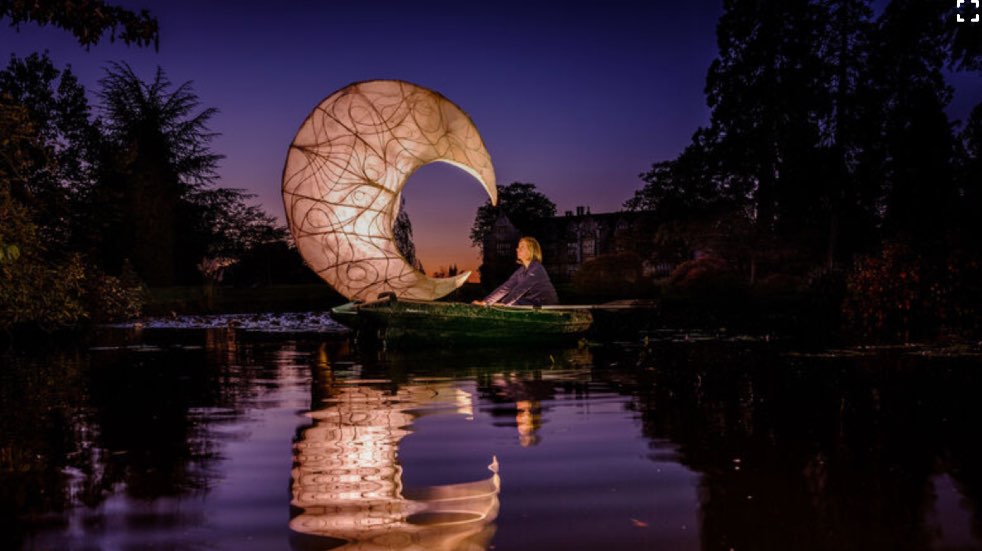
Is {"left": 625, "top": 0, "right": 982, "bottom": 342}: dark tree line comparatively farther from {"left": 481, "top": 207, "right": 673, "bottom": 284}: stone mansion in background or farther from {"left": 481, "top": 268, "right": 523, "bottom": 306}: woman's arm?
{"left": 481, "top": 207, "right": 673, "bottom": 284}: stone mansion in background

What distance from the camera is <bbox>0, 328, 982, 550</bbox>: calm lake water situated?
16.2 feet

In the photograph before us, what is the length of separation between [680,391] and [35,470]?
7517 millimetres

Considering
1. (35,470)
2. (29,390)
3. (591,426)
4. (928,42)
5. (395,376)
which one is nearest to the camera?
(35,470)

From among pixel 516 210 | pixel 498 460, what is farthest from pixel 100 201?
pixel 516 210

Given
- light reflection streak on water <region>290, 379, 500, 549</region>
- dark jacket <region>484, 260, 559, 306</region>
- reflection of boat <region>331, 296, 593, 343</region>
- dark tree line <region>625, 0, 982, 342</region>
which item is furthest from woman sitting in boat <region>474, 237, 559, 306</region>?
dark tree line <region>625, 0, 982, 342</region>

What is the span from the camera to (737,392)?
11.3 metres

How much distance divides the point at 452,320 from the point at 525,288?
2372 mm

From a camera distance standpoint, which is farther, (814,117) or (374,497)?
(814,117)

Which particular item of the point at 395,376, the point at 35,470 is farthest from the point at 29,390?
the point at 35,470

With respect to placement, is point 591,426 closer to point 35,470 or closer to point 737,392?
point 737,392

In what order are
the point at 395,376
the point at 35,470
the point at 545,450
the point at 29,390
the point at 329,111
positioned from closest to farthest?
the point at 35,470 < the point at 545,450 < the point at 29,390 < the point at 395,376 < the point at 329,111

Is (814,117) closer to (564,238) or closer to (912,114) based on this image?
(912,114)

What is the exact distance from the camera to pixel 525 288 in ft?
67.6

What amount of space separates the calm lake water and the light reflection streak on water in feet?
0.07
